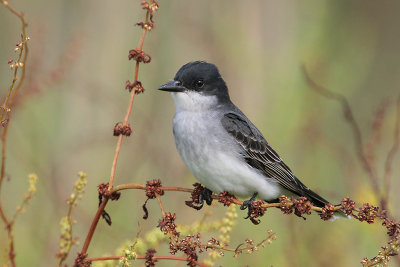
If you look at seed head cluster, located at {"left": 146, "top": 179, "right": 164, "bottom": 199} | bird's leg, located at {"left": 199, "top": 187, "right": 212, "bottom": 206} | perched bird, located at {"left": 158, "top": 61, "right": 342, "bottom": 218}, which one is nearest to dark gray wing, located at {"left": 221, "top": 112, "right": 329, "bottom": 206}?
perched bird, located at {"left": 158, "top": 61, "right": 342, "bottom": 218}

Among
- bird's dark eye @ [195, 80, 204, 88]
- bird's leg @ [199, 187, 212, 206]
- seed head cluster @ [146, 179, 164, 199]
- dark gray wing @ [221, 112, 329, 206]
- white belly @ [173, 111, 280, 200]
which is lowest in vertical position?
seed head cluster @ [146, 179, 164, 199]

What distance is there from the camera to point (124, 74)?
5242 millimetres

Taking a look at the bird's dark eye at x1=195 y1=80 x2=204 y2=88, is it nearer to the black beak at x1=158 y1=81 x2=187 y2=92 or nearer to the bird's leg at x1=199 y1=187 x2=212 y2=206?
the black beak at x1=158 y1=81 x2=187 y2=92

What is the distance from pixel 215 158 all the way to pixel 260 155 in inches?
18.0

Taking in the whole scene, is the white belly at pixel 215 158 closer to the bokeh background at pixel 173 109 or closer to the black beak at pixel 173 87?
the black beak at pixel 173 87

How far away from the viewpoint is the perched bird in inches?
148

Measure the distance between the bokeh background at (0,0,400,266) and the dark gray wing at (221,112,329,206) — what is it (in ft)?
0.74

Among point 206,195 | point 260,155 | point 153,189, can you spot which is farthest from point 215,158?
point 153,189

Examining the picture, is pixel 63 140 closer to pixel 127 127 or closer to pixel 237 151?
pixel 237 151

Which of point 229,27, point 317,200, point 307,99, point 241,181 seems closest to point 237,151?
point 241,181

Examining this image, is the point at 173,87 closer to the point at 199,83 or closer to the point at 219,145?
the point at 199,83

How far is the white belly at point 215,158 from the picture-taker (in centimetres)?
372

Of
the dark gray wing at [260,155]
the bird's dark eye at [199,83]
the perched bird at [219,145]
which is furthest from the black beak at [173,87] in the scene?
the dark gray wing at [260,155]

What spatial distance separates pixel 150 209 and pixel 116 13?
6.35 ft
